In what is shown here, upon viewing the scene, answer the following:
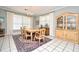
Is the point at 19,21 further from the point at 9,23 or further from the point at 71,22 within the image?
the point at 71,22

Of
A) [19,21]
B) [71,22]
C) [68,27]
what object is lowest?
[68,27]

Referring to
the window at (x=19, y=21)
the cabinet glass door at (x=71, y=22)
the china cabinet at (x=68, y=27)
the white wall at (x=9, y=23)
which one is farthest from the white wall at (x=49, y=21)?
the white wall at (x=9, y=23)

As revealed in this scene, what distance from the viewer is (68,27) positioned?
435 cm

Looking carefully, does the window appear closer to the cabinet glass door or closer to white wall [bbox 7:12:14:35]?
white wall [bbox 7:12:14:35]

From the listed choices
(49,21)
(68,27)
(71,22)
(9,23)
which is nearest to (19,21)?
(9,23)

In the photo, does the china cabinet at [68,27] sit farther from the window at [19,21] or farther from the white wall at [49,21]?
the window at [19,21]

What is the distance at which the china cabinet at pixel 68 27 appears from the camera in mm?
3846

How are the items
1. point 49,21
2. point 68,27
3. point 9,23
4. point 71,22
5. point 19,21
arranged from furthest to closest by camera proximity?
point 49,21, point 9,23, point 19,21, point 68,27, point 71,22

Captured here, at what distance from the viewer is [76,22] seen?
3.87 metres

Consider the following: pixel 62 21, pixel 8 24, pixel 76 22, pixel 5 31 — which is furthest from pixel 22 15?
pixel 76 22
